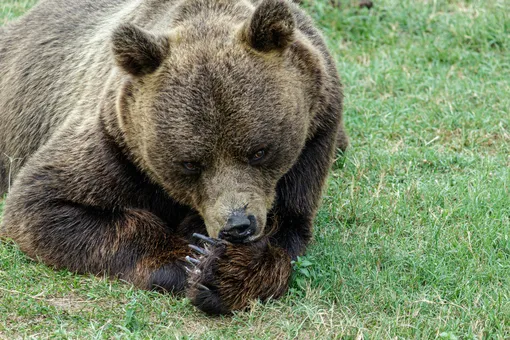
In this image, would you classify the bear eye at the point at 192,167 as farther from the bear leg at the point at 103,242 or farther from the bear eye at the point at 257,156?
the bear leg at the point at 103,242

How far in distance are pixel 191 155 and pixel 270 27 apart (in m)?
0.93

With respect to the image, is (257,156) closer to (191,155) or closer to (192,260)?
(191,155)

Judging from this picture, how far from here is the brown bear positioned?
18.3 ft

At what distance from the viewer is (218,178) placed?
5.59 meters

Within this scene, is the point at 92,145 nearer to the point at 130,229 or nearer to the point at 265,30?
the point at 130,229

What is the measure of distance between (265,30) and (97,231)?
71.6 inches

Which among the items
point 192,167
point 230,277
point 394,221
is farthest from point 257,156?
point 394,221

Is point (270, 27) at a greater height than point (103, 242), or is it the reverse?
point (270, 27)

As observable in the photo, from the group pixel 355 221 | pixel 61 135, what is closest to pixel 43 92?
pixel 61 135

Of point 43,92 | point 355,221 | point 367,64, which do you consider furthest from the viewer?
point 367,64

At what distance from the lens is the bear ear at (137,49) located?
5590 mm

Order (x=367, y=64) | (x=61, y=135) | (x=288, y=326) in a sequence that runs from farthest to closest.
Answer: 1. (x=367, y=64)
2. (x=61, y=135)
3. (x=288, y=326)

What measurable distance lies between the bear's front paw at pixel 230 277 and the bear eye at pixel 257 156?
555 mm

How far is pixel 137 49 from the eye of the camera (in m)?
5.64
